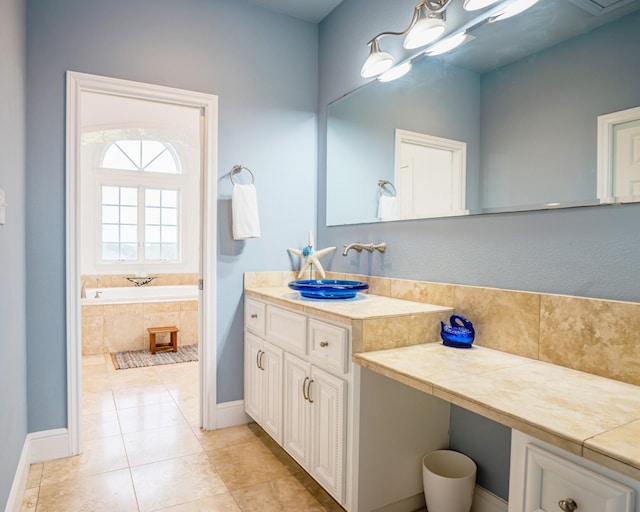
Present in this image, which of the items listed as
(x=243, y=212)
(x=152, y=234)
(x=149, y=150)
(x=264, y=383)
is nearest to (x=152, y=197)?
(x=152, y=234)

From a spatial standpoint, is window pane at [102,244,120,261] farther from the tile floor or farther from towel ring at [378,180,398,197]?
towel ring at [378,180,398,197]

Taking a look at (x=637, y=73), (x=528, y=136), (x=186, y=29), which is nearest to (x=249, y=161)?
(x=186, y=29)

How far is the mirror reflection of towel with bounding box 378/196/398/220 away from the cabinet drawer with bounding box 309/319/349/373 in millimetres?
760

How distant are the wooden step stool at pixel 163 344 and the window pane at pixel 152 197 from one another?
6.84 feet

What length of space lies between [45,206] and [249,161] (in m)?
1.16

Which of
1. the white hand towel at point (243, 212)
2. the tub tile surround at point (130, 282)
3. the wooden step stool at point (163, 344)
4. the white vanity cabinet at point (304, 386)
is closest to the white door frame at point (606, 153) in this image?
the white vanity cabinet at point (304, 386)

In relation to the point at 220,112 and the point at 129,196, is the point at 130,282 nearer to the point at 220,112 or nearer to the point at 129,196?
the point at 129,196

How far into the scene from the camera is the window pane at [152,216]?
573 cm

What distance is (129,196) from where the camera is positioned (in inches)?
221

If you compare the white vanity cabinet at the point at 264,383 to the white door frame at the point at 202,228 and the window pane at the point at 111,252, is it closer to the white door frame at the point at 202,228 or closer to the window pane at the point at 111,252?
the white door frame at the point at 202,228

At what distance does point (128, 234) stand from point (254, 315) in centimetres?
389

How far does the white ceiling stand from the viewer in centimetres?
264

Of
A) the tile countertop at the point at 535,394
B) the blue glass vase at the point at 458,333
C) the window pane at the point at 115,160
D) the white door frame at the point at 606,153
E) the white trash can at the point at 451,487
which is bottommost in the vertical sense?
the white trash can at the point at 451,487

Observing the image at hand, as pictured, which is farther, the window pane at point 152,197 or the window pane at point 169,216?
the window pane at point 169,216
